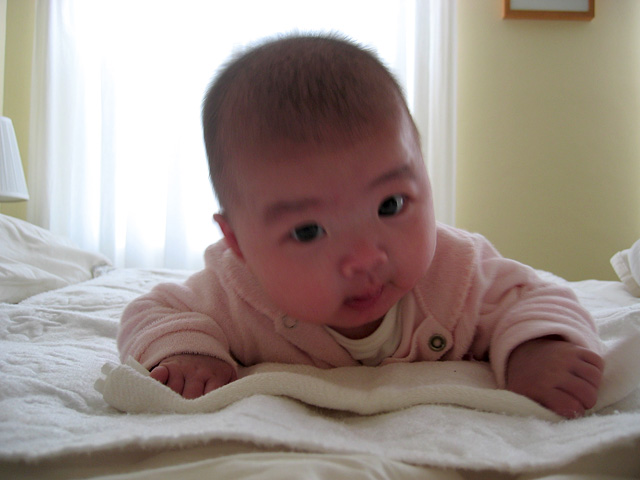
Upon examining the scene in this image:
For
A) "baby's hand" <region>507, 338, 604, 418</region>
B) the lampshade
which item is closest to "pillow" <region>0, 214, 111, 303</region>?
the lampshade

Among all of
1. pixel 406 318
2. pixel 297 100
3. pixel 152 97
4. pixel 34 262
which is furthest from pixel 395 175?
pixel 152 97

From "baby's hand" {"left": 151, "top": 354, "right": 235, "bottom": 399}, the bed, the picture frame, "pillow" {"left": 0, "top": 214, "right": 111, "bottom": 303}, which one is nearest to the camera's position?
the bed

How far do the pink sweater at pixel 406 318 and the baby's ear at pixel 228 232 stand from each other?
0.24 feet

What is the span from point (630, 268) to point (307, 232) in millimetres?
1141

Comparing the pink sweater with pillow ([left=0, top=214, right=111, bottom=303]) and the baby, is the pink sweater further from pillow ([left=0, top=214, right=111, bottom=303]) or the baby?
pillow ([left=0, top=214, right=111, bottom=303])

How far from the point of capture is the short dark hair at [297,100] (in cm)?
57

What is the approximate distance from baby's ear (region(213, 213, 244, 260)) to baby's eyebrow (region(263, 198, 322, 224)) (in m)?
0.11

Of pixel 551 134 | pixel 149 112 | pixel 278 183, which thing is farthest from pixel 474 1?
pixel 278 183

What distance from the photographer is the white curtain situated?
295cm

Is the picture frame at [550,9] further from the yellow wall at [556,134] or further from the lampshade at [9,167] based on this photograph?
the lampshade at [9,167]

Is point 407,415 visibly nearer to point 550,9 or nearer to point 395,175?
point 395,175

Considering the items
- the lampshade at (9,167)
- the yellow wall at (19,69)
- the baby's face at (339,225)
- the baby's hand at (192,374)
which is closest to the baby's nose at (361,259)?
the baby's face at (339,225)

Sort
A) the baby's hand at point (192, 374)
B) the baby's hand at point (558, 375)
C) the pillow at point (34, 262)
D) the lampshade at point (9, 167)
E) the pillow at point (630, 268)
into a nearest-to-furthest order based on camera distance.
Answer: the baby's hand at point (558, 375)
the baby's hand at point (192, 374)
the pillow at point (630, 268)
the pillow at point (34, 262)
the lampshade at point (9, 167)

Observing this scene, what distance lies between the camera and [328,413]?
524 millimetres
